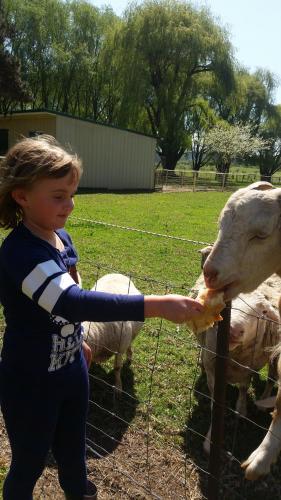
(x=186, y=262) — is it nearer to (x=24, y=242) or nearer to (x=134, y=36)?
(x=24, y=242)

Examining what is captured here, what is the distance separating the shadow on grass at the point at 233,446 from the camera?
286 centimetres

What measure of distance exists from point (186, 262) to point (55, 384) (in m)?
6.52

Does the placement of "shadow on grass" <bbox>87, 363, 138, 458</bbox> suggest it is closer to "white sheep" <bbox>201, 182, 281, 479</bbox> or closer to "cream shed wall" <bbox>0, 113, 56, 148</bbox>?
"white sheep" <bbox>201, 182, 281, 479</bbox>

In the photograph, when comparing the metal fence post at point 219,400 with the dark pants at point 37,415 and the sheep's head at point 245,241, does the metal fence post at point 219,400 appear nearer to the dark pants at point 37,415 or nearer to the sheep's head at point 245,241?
the sheep's head at point 245,241

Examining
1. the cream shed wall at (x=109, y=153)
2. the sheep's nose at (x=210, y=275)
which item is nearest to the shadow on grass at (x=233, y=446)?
the sheep's nose at (x=210, y=275)

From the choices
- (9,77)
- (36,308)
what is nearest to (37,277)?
(36,308)

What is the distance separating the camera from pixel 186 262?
816cm

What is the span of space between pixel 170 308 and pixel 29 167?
28.4 inches

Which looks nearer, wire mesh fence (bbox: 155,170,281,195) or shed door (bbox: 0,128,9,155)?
shed door (bbox: 0,128,9,155)

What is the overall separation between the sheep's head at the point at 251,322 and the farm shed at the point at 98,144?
56.0 feet

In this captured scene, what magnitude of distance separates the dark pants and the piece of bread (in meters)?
0.55

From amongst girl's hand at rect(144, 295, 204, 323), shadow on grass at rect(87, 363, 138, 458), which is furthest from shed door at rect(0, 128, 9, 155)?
girl's hand at rect(144, 295, 204, 323)

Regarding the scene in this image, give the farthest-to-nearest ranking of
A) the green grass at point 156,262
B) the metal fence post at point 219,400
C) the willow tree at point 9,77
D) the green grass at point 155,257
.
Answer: the willow tree at point 9,77 < the green grass at point 155,257 < the green grass at point 156,262 < the metal fence post at point 219,400

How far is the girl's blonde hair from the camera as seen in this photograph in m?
1.63
